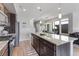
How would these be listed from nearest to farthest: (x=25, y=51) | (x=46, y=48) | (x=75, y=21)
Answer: (x=46, y=48) < (x=75, y=21) < (x=25, y=51)

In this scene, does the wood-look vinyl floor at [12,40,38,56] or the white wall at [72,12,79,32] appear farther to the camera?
the wood-look vinyl floor at [12,40,38,56]

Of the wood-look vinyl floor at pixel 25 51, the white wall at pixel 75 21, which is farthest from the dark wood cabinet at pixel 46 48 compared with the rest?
the white wall at pixel 75 21

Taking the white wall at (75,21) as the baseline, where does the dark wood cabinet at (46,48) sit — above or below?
below

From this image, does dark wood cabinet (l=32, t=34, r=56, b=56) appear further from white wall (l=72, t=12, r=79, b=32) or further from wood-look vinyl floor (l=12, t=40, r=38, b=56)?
white wall (l=72, t=12, r=79, b=32)

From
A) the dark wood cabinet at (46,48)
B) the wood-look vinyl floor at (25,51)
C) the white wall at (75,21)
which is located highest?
the white wall at (75,21)

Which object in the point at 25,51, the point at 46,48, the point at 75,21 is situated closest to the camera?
the point at 46,48

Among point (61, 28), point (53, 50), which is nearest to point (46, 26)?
point (61, 28)

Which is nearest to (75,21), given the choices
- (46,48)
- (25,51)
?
(46,48)

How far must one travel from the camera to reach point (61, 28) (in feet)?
10.5

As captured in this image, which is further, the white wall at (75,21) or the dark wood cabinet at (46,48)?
the white wall at (75,21)

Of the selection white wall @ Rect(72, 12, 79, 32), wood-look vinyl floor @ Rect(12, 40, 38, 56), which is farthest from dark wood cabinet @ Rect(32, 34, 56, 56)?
white wall @ Rect(72, 12, 79, 32)

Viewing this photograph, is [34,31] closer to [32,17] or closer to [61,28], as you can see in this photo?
[32,17]

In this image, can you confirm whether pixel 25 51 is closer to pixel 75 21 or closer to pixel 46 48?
pixel 46 48

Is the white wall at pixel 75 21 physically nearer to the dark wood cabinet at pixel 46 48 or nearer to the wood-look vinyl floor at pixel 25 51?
the dark wood cabinet at pixel 46 48
